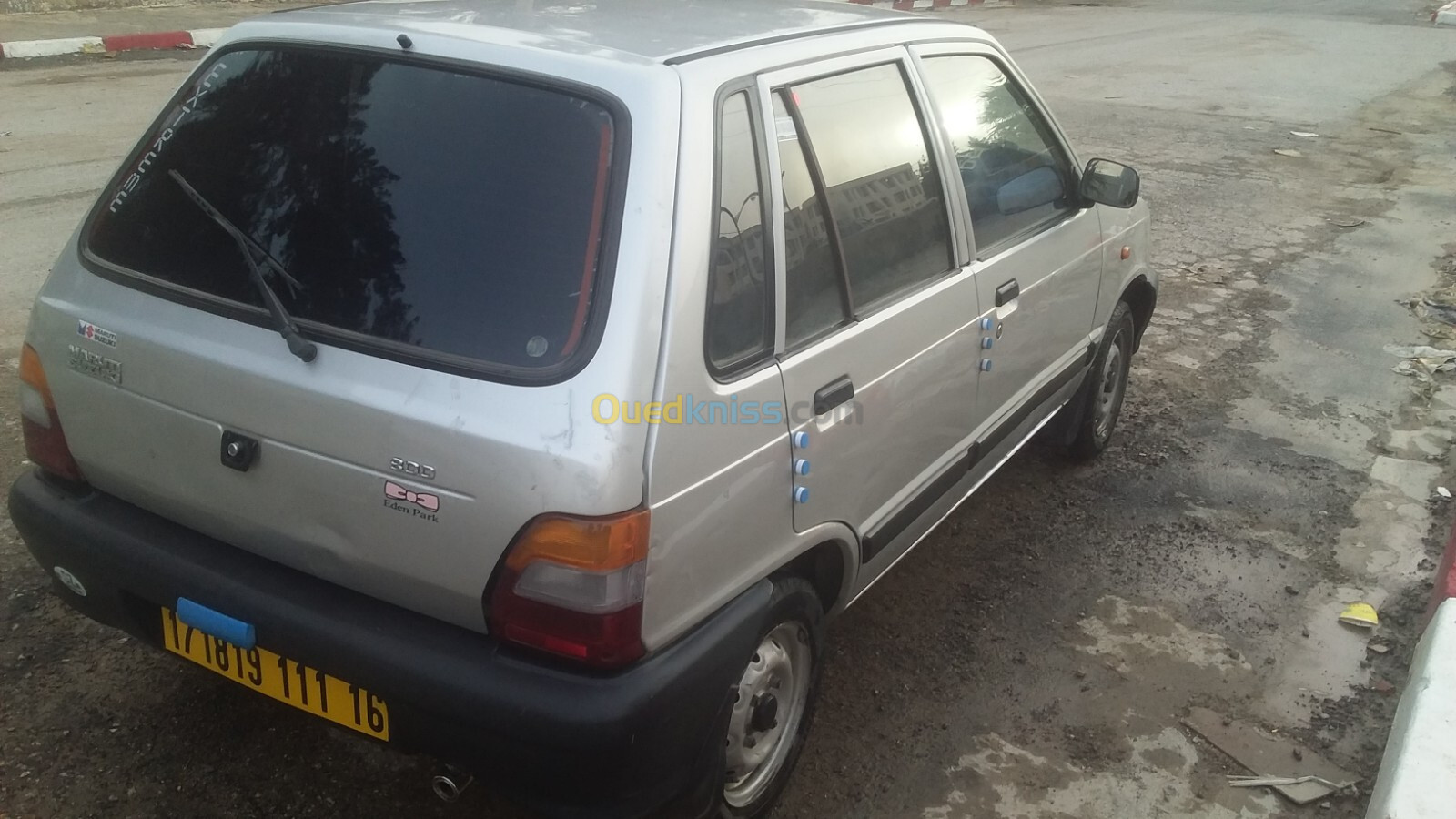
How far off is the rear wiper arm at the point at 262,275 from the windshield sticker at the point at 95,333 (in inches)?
12.7

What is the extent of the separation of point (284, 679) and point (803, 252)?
1.39 meters

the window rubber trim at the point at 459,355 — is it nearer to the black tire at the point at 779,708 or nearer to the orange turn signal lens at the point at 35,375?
the orange turn signal lens at the point at 35,375

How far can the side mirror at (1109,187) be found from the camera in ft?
12.3

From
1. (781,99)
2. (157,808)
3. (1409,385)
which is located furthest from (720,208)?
(1409,385)

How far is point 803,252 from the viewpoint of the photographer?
8.13ft

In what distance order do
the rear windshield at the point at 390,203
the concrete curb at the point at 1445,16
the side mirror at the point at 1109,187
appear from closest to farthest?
the rear windshield at the point at 390,203 → the side mirror at the point at 1109,187 → the concrete curb at the point at 1445,16

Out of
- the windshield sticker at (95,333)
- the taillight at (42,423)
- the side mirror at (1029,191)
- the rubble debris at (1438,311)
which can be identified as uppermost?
the side mirror at (1029,191)

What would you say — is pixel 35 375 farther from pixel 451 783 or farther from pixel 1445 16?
pixel 1445 16

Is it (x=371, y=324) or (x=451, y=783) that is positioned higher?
(x=371, y=324)

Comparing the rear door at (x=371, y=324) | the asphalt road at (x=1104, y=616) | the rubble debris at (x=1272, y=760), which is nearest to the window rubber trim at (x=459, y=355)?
the rear door at (x=371, y=324)

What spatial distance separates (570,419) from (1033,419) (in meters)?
2.37

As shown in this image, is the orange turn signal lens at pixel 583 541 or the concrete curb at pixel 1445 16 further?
the concrete curb at pixel 1445 16

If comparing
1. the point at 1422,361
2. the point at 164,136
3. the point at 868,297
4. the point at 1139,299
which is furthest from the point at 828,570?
the point at 1422,361

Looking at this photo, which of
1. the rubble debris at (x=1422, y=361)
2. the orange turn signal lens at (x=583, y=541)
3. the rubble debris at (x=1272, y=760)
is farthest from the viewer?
the rubble debris at (x=1422, y=361)
